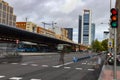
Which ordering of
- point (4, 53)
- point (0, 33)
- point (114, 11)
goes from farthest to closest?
point (0, 33), point (4, 53), point (114, 11)

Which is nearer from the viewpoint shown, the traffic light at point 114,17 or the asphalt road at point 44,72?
the traffic light at point 114,17

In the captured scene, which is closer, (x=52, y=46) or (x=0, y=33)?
(x=0, y=33)

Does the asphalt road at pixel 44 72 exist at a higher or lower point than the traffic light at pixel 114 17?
lower

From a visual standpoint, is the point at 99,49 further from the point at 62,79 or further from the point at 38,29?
the point at 62,79

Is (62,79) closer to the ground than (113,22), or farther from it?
closer to the ground

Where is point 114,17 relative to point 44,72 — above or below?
above

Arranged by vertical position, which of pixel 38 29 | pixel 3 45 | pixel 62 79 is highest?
pixel 38 29

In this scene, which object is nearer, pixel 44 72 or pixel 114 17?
pixel 114 17

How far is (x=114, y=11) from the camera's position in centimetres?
1475

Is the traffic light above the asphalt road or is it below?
above

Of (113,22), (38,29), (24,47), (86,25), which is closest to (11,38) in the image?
(24,47)

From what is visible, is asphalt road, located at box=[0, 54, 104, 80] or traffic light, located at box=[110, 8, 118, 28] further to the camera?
asphalt road, located at box=[0, 54, 104, 80]

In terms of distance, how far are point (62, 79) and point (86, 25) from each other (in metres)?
170

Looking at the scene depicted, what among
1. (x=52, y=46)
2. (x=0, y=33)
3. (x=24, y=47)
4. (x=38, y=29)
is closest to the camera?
(x=0, y=33)
